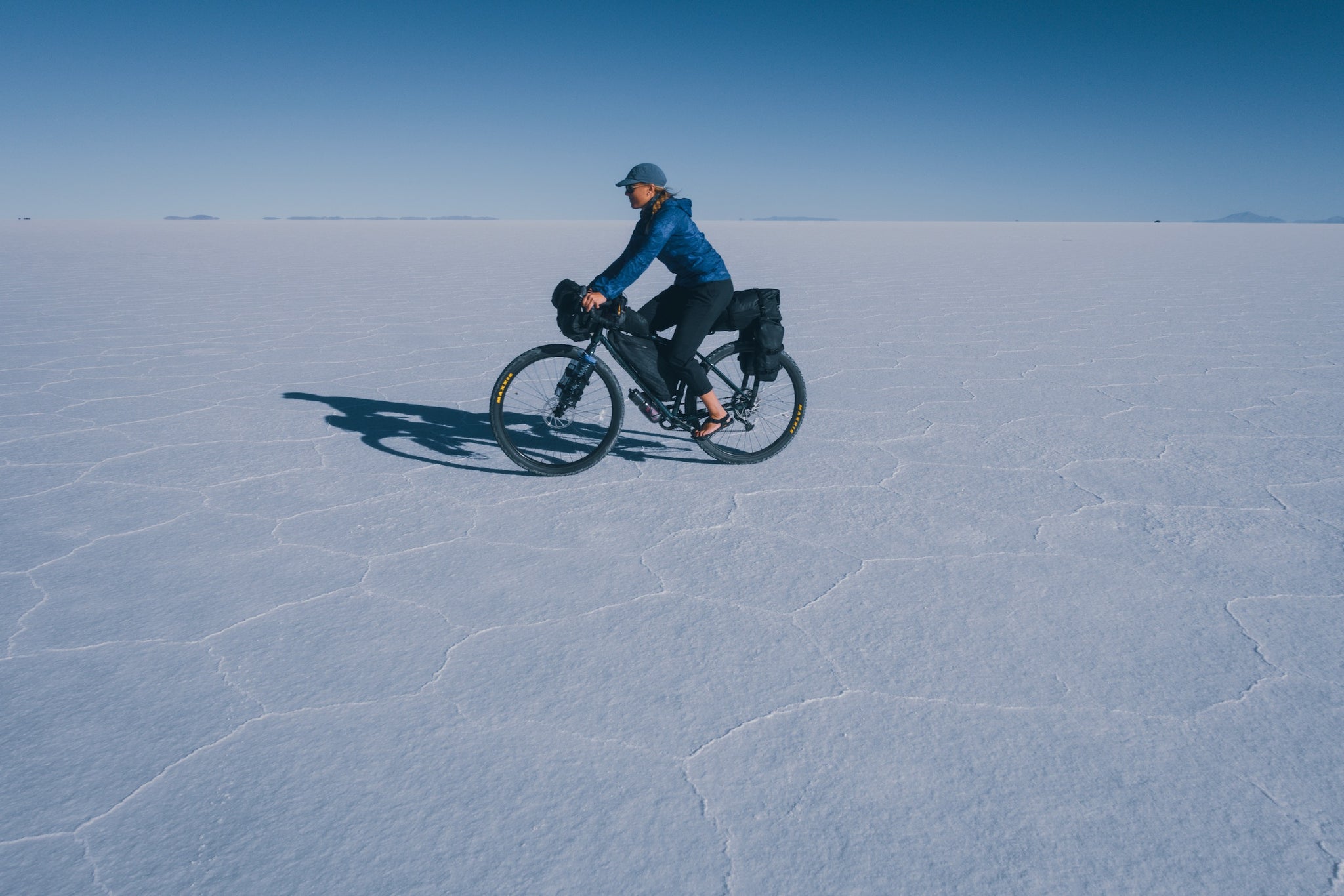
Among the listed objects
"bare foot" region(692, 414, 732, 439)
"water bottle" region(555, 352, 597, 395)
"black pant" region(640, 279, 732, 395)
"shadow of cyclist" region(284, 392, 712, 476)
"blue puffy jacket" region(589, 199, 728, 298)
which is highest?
"blue puffy jacket" region(589, 199, 728, 298)

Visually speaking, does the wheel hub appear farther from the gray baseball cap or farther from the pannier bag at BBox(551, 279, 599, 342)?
the gray baseball cap

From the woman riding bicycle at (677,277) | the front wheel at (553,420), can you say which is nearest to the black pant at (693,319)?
the woman riding bicycle at (677,277)

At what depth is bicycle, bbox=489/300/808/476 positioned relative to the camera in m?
3.82

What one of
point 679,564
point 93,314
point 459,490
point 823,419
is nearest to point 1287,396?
point 823,419

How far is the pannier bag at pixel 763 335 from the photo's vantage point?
3846mm

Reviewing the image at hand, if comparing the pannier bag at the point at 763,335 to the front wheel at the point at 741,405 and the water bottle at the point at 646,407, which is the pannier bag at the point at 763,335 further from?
the water bottle at the point at 646,407

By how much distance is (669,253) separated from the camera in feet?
12.3

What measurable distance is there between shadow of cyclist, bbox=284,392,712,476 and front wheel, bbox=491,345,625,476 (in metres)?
0.14

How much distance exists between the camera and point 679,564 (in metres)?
2.95

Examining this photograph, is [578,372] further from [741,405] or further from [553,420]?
[741,405]

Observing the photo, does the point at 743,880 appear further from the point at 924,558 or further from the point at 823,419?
the point at 823,419

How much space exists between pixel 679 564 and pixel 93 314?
29.2 ft

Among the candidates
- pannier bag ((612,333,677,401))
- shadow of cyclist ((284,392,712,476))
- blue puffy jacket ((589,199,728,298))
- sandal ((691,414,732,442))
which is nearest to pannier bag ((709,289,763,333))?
blue puffy jacket ((589,199,728,298))

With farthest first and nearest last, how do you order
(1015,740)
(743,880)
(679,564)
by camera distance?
(679,564) < (1015,740) < (743,880)
